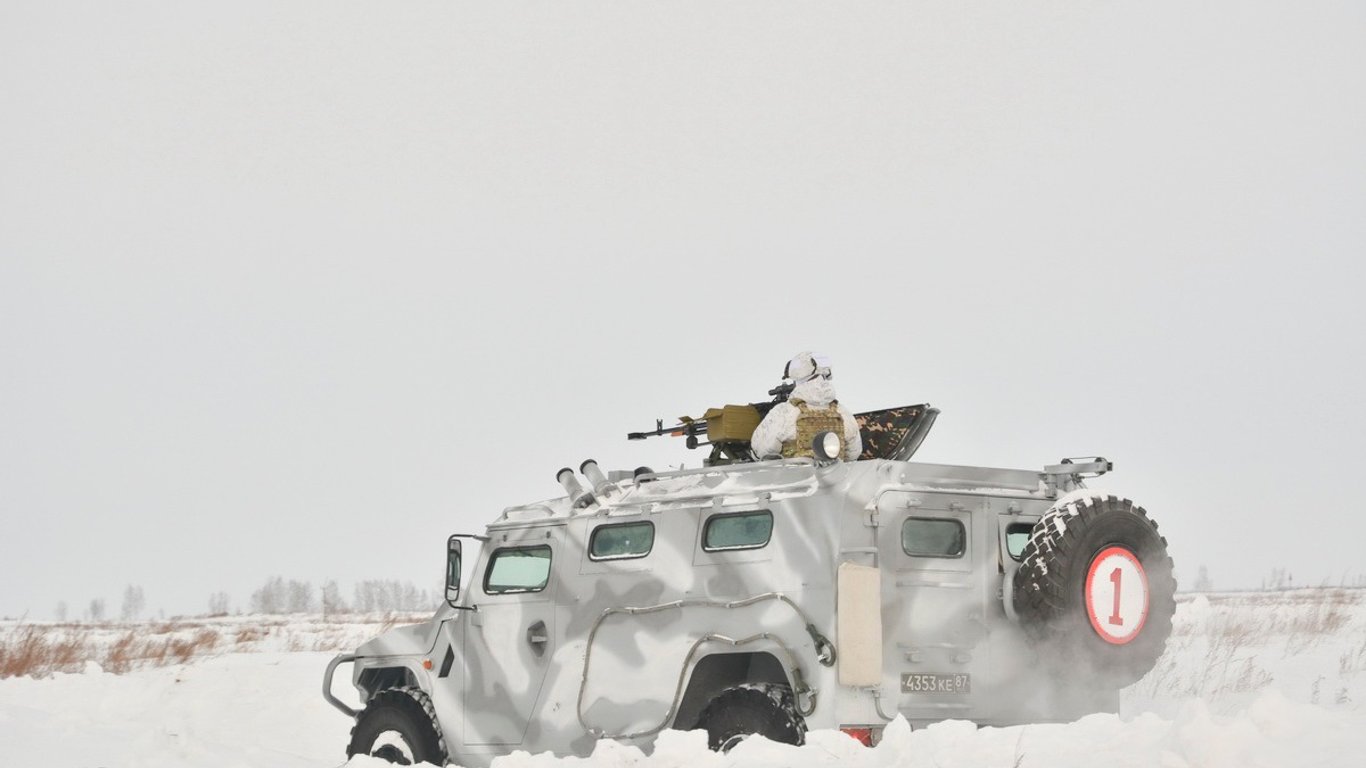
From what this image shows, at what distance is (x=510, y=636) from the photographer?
10344 mm

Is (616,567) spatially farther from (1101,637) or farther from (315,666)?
(315,666)

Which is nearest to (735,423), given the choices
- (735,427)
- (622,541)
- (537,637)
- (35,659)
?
(735,427)

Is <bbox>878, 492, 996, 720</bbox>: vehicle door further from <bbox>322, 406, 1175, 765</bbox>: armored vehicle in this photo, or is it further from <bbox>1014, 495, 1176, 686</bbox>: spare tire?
<bbox>1014, 495, 1176, 686</bbox>: spare tire

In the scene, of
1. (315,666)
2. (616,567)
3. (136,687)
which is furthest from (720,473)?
(315,666)

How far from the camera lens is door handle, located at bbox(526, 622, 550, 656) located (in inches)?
399

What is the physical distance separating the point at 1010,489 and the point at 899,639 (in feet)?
4.40

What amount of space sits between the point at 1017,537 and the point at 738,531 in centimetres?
164

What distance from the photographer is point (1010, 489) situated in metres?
9.31

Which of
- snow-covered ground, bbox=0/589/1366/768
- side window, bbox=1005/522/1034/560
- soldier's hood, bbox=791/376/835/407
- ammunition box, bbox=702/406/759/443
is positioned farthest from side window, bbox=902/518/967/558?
ammunition box, bbox=702/406/759/443

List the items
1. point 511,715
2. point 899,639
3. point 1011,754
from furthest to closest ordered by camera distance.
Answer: point 511,715
point 899,639
point 1011,754

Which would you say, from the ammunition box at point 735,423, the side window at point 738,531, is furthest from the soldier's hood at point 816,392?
the side window at point 738,531

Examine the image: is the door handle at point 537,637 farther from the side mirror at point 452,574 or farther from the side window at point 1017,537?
the side window at point 1017,537

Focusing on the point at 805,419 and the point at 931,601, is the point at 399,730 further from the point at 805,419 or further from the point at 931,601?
the point at 931,601

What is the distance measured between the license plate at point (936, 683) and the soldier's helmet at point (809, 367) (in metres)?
2.39
